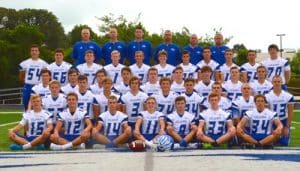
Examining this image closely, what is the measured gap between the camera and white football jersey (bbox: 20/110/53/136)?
9758mm

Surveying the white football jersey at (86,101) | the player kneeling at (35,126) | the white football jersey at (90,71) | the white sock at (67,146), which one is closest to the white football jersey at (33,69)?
the white football jersey at (90,71)

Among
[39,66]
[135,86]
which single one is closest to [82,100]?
[135,86]

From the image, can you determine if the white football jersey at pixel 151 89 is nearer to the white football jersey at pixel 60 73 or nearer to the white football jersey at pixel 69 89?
the white football jersey at pixel 69 89

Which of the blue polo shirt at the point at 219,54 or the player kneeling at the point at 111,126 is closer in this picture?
the player kneeling at the point at 111,126

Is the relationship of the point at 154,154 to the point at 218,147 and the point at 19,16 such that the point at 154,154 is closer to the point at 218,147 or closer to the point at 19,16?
the point at 218,147

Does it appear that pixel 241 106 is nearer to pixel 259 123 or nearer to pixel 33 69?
pixel 259 123

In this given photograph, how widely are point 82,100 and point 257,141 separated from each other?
3.13 metres

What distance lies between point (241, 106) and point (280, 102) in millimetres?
690

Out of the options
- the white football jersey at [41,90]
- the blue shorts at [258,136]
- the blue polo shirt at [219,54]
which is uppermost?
the blue polo shirt at [219,54]

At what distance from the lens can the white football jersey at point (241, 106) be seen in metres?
10.1

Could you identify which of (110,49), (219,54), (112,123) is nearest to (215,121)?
(112,123)

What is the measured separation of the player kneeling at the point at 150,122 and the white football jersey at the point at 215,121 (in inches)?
28.2

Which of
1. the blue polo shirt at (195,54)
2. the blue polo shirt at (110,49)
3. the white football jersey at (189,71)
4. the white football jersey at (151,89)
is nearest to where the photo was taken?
the white football jersey at (151,89)

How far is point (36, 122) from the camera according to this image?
9.78 metres
